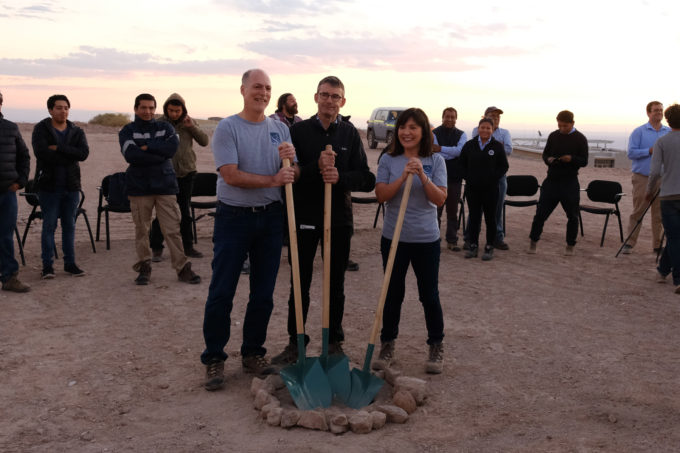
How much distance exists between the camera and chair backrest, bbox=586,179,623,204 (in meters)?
10.4

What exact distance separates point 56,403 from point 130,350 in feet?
3.53

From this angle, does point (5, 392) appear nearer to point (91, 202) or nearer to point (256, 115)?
point (256, 115)

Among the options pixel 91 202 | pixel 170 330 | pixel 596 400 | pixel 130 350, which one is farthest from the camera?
pixel 91 202

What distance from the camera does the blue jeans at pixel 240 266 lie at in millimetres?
4539

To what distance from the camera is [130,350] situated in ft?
18.0

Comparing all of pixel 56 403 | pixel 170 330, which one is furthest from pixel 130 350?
pixel 56 403

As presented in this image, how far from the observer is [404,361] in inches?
208

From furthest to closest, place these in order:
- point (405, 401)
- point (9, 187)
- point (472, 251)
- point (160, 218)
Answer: point (472, 251), point (160, 218), point (9, 187), point (405, 401)

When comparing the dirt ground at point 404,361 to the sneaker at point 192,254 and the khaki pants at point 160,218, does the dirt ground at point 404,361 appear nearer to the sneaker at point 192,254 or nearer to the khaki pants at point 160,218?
the sneaker at point 192,254

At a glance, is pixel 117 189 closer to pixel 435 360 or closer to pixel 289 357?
pixel 289 357

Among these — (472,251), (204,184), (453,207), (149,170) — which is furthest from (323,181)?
(204,184)

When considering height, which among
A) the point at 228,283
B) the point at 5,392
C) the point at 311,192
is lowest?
the point at 5,392

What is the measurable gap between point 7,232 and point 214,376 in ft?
12.1

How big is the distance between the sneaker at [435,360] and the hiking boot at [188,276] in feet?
11.3
